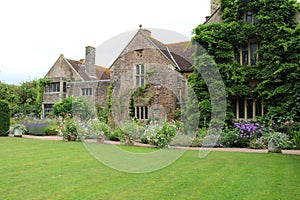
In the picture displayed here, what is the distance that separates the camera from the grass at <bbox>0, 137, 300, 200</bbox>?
4.85m

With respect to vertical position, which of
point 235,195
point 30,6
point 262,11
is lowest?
point 235,195

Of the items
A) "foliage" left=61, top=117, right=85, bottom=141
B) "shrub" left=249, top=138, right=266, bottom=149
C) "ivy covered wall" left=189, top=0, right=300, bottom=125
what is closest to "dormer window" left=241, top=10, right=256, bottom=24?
"ivy covered wall" left=189, top=0, right=300, bottom=125

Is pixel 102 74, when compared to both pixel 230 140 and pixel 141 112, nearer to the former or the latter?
pixel 141 112

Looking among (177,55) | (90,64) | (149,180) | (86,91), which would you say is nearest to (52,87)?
(90,64)

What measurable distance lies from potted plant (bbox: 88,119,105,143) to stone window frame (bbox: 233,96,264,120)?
725cm

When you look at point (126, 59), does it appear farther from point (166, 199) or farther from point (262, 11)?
point (166, 199)

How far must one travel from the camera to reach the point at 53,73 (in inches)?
1250

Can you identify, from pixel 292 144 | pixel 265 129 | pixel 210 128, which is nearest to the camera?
pixel 292 144

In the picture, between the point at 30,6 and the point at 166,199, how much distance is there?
9446 mm

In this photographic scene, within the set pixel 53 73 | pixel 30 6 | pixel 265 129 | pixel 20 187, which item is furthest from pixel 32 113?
pixel 20 187

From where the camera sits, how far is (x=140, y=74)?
22.3 meters

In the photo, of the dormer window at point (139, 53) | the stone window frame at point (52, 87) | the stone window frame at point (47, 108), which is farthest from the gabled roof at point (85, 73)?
the dormer window at point (139, 53)

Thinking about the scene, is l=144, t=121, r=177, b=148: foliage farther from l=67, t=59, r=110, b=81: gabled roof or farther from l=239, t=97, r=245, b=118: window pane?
l=67, t=59, r=110, b=81: gabled roof

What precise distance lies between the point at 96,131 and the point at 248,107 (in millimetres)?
8095
